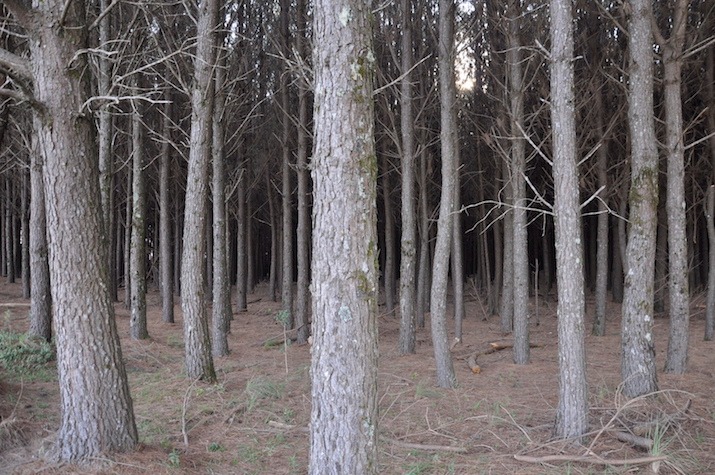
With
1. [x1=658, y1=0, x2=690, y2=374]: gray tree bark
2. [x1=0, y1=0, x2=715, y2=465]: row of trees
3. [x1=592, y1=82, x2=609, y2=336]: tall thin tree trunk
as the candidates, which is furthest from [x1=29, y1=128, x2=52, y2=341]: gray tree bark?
[x1=592, y1=82, x2=609, y2=336]: tall thin tree trunk

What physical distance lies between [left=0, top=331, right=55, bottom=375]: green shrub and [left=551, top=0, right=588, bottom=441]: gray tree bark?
315 inches

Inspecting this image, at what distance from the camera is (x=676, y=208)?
9234mm

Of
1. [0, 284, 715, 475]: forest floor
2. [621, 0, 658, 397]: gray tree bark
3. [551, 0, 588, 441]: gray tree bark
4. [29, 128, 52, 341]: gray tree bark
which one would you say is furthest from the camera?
[29, 128, 52, 341]: gray tree bark

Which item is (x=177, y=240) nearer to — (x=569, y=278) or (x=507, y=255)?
(x=507, y=255)

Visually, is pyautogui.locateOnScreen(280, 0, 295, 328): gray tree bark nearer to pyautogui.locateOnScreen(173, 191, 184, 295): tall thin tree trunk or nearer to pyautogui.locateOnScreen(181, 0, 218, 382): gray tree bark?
pyautogui.locateOnScreen(181, 0, 218, 382): gray tree bark

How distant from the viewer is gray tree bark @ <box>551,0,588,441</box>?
20.3 feet

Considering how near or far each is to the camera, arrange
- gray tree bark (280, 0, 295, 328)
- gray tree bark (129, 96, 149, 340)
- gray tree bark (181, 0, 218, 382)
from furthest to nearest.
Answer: gray tree bark (280, 0, 295, 328) → gray tree bark (129, 96, 149, 340) → gray tree bark (181, 0, 218, 382)

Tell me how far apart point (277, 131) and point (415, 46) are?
5860 mm

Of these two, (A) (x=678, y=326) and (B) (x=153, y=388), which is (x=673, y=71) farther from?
(B) (x=153, y=388)

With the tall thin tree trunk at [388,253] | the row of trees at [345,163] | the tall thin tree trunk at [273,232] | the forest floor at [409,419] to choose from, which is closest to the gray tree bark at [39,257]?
the row of trees at [345,163]

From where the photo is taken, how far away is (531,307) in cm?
1938

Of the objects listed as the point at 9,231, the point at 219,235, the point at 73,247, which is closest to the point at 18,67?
the point at 73,247

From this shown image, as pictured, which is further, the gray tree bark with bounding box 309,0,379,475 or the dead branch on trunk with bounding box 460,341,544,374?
the dead branch on trunk with bounding box 460,341,544,374

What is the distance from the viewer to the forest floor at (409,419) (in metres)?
5.61
